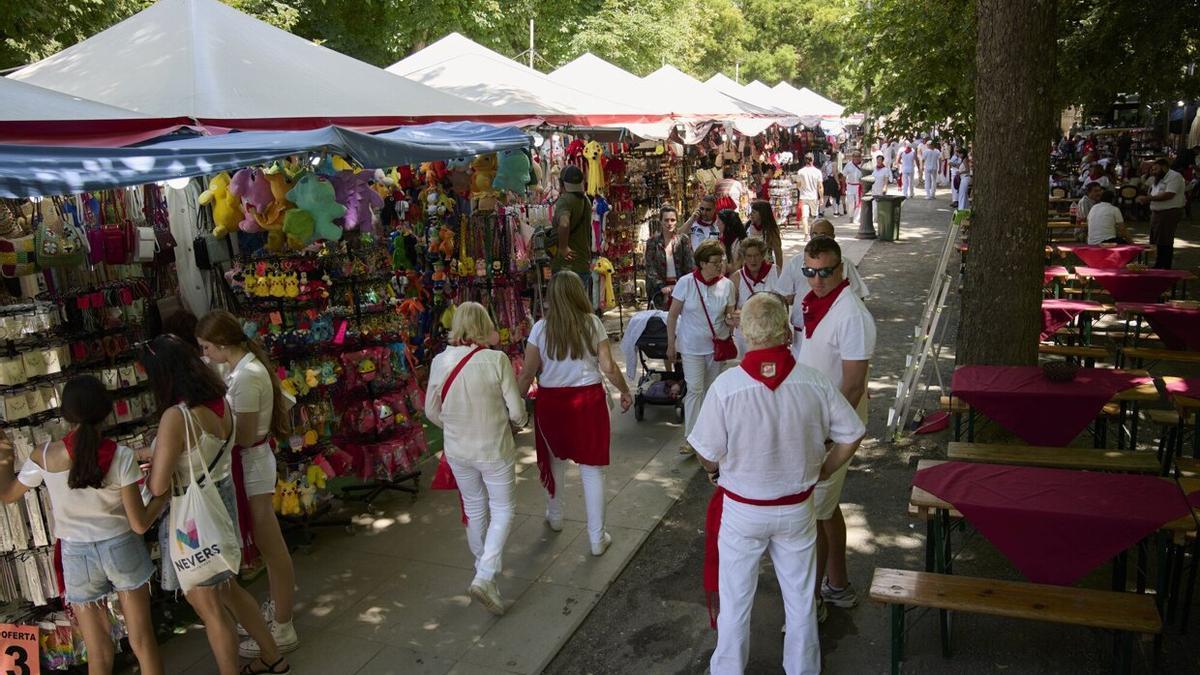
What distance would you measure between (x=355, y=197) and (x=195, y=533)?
283 cm

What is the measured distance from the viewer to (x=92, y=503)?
12.9 ft

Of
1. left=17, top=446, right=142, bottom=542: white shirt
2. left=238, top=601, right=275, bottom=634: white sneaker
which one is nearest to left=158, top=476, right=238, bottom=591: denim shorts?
left=17, top=446, right=142, bottom=542: white shirt

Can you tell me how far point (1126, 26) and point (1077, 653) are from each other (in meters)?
10.5

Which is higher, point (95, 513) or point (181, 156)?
point (181, 156)

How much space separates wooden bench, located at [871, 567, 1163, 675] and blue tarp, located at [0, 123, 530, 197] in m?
3.86

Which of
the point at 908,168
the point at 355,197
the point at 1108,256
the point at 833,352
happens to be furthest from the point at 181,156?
the point at 908,168

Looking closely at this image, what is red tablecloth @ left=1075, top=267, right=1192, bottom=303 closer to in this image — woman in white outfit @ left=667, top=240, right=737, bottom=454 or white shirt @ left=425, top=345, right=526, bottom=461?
woman in white outfit @ left=667, top=240, right=737, bottom=454

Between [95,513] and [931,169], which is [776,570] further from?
[931,169]

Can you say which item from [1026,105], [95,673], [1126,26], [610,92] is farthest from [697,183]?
[95,673]

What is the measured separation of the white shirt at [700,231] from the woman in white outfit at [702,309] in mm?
2227

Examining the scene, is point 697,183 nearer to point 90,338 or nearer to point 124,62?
point 124,62

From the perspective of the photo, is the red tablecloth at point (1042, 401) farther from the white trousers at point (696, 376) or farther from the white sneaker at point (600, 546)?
the white sneaker at point (600, 546)

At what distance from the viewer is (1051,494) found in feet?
12.8

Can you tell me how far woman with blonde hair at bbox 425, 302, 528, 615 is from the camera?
4.81 metres
